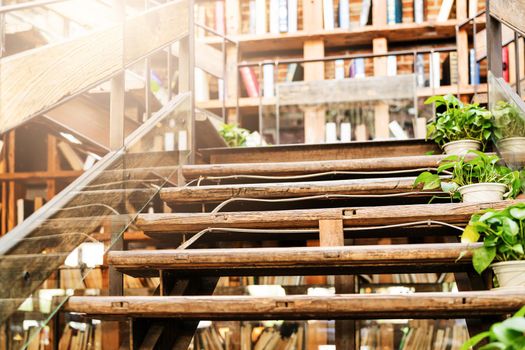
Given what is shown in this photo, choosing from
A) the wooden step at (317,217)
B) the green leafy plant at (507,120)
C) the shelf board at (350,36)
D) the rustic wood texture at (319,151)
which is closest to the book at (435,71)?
the shelf board at (350,36)

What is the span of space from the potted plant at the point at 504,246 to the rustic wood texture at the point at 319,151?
1.36 meters

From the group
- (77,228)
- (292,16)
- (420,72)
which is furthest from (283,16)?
(77,228)

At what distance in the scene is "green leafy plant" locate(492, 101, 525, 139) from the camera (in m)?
2.44

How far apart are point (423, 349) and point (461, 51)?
218cm

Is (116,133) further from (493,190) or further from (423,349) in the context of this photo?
(423,349)

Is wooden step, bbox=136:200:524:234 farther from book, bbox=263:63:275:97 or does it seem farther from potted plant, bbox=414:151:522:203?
book, bbox=263:63:275:97

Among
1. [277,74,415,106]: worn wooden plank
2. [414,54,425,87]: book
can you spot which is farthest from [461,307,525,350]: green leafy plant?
[414,54,425,87]: book

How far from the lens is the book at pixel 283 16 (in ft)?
18.6

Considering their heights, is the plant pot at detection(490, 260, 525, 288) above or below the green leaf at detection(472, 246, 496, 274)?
below

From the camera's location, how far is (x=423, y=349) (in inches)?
170

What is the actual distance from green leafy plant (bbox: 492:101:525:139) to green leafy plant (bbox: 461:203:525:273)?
0.71 metres

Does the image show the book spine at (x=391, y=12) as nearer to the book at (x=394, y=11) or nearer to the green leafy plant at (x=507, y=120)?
the book at (x=394, y=11)

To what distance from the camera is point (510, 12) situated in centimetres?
263

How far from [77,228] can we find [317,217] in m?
0.65
